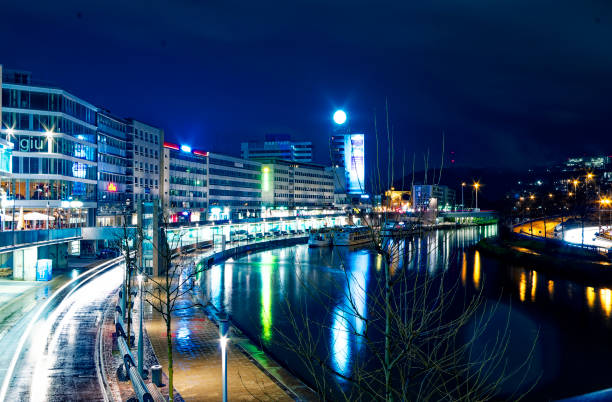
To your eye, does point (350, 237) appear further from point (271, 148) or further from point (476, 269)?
point (271, 148)

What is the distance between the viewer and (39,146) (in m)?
48.1

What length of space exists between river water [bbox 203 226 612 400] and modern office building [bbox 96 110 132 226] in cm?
1919

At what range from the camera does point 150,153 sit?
84688 millimetres

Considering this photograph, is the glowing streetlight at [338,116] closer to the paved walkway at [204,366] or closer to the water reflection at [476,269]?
the water reflection at [476,269]

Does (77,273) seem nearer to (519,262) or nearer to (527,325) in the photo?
(527,325)

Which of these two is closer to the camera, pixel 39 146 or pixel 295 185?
pixel 39 146

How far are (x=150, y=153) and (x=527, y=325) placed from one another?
67.5m

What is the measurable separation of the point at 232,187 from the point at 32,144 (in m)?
67.7

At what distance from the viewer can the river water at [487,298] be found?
2065cm

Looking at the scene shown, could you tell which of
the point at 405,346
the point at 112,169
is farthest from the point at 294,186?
the point at 405,346

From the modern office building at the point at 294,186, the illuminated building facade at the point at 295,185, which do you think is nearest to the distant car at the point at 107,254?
the modern office building at the point at 294,186

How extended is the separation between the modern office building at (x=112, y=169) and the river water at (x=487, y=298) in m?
19.2

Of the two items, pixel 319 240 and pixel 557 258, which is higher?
pixel 319 240

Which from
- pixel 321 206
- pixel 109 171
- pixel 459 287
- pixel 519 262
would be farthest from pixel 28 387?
pixel 321 206
